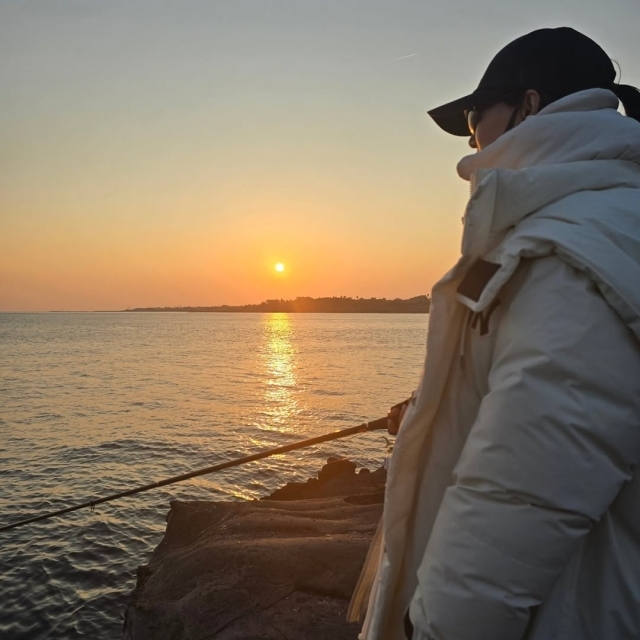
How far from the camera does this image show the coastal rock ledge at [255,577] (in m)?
5.12

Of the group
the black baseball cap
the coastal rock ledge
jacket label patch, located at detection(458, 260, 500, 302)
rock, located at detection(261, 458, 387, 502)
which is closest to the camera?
jacket label patch, located at detection(458, 260, 500, 302)

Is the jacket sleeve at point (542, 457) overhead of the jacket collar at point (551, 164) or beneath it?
beneath

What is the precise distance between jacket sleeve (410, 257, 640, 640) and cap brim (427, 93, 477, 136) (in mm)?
1083

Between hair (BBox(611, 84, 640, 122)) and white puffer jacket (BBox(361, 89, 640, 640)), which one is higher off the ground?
hair (BBox(611, 84, 640, 122))

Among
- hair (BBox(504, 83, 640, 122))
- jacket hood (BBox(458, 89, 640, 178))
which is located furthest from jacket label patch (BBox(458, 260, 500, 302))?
hair (BBox(504, 83, 640, 122))

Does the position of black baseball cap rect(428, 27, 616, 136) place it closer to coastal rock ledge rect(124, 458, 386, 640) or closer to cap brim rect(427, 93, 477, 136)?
cap brim rect(427, 93, 477, 136)

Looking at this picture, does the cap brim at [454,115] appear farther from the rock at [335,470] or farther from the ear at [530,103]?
the rock at [335,470]

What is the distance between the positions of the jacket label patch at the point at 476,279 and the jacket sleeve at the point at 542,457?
0.56 feet

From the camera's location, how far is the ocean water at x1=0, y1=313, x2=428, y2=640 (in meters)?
9.88

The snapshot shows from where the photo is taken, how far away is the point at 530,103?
2.22 metres

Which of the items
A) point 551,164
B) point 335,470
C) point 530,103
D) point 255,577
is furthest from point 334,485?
point 551,164

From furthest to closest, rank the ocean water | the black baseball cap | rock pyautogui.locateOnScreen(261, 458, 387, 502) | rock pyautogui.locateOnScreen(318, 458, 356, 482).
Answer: rock pyautogui.locateOnScreen(318, 458, 356, 482) → rock pyautogui.locateOnScreen(261, 458, 387, 502) → the ocean water → the black baseball cap

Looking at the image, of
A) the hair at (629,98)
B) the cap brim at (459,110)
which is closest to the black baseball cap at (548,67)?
the cap brim at (459,110)

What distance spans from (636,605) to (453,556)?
60 cm
